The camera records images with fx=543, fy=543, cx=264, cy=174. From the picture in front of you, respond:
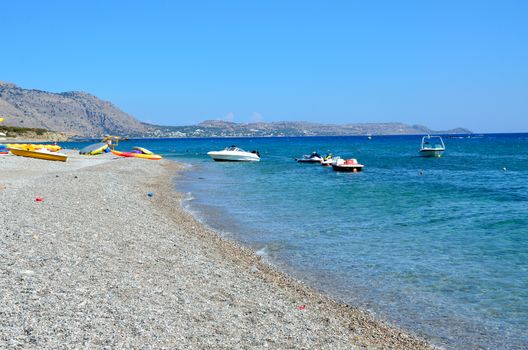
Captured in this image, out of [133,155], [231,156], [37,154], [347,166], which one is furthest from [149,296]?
[231,156]

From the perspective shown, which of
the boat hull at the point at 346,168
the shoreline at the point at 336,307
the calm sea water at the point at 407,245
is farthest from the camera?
the boat hull at the point at 346,168

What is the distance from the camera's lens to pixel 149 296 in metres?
9.52

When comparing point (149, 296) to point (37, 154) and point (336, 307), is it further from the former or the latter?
point (37, 154)

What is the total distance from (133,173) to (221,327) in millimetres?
35941

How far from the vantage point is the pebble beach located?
7.64m

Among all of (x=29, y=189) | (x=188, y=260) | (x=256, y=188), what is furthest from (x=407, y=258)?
(x=256, y=188)

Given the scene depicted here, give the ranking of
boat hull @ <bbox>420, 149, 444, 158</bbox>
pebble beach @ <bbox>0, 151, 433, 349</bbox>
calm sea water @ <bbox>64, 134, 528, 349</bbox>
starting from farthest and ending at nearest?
boat hull @ <bbox>420, 149, 444, 158</bbox> → calm sea water @ <bbox>64, 134, 528, 349</bbox> → pebble beach @ <bbox>0, 151, 433, 349</bbox>

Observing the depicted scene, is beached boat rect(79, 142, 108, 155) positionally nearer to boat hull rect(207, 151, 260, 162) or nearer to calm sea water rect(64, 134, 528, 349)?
boat hull rect(207, 151, 260, 162)

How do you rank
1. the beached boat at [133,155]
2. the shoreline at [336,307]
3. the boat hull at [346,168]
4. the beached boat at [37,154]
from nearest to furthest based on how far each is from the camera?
the shoreline at [336,307] → the beached boat at [37,154] → the boat hull at [346,168] → the beached boat at [133,155]

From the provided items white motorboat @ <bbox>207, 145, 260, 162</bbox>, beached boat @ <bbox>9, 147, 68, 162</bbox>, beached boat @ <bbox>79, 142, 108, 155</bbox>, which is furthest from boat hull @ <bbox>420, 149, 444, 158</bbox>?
beached boat @ <bbox>9, 147, 68, 162</bbox>

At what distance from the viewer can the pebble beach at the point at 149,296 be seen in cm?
764

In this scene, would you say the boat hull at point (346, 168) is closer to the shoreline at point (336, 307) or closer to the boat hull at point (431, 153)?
the boat hull at point (431, 153)

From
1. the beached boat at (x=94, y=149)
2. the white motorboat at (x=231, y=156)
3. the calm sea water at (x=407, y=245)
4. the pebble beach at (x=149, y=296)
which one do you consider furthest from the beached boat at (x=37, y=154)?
→ the pebble beach at (x=149, y=296)

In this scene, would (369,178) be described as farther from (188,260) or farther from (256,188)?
(188,260)
